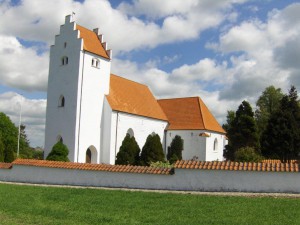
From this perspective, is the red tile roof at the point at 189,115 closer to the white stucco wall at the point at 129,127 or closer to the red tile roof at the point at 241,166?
the white stucco wall at the point at 129,127

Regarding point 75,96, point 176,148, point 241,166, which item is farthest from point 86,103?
point 241,166

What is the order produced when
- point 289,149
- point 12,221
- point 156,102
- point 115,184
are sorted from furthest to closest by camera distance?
1. point 156,102
2. point 289,149
3. point 115,184
4. point 12,221

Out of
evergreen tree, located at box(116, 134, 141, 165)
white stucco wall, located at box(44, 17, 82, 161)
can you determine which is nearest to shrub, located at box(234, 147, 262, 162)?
evergreen tree, located at box(116, 134, 141, 165)

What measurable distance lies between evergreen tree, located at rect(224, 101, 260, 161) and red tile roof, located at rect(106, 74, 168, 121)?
730cm

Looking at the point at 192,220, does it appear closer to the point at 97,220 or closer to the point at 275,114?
the point at 97,220

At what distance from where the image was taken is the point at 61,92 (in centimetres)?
3145

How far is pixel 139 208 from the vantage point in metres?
11.3

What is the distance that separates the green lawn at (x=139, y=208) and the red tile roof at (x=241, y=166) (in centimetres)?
153

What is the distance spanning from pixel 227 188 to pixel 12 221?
26.2 feet

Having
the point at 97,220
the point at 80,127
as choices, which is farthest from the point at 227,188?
the point at 80,127

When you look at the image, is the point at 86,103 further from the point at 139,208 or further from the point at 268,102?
the point at 268,102

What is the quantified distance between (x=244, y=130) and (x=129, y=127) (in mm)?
10669

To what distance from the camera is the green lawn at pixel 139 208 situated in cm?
960

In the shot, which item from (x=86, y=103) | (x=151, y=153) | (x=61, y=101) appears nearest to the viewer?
(x=151, y=153)
